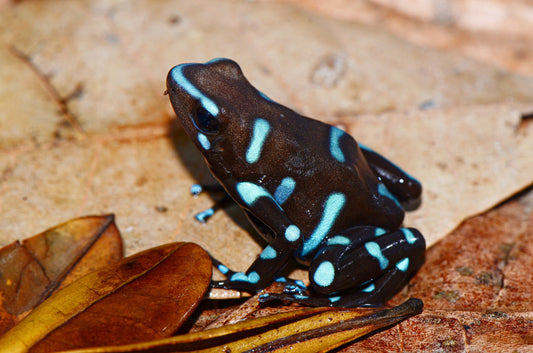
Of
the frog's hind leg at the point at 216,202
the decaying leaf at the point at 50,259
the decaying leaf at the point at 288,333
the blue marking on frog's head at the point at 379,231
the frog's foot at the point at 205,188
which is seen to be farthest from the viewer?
the frog's foot at the point at 205,188

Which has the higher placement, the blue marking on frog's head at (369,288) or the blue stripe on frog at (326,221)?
the blue stripe on frog at (326,221)

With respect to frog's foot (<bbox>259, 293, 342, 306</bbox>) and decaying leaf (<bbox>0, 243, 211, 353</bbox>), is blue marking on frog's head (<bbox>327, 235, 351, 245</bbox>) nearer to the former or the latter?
frog's foot (<bbox>259, 293, 342, 306</bbox>)

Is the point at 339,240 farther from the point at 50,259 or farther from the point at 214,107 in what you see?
the point at 50,259

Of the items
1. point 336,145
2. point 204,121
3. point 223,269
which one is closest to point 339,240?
point 336,145

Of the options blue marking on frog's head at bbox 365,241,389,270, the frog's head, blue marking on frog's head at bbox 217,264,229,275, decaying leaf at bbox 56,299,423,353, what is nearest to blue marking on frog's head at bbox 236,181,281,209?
the frog's head

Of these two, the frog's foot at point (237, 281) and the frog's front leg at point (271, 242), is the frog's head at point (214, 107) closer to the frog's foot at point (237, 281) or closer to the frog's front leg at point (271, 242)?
the frog's front leg at point (271, 242)

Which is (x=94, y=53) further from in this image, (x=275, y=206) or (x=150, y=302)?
(x=150, y=302)

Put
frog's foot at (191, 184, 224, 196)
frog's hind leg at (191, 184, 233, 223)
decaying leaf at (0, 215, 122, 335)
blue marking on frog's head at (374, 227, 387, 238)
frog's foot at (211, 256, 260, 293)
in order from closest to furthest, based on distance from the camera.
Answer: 1. decaying leaf at (0, 215, 122, 335)
2. frog's foot at (211, 256, 260, 293)
3. blue marking on frog's head at (374, 227, 387, 238)
4. frog's hind leg at (191, 184, 233, 223)
5. frog's foot at (191, 184, 224, 196)

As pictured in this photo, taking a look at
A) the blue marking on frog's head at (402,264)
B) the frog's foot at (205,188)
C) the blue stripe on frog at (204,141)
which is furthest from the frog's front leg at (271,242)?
the blue marking on frog's head at (402,264)
